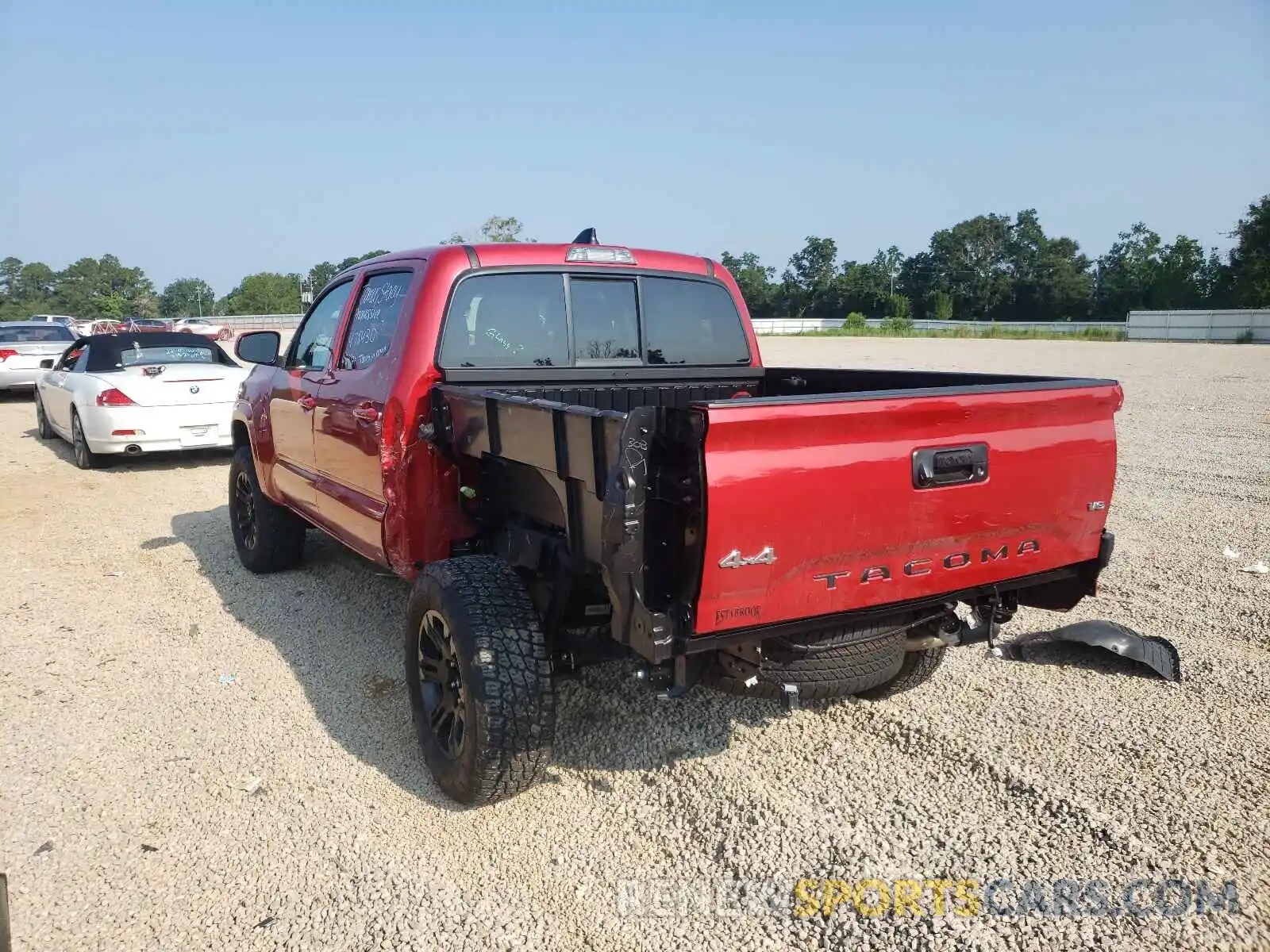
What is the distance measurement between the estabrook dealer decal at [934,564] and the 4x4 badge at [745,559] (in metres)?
0.19

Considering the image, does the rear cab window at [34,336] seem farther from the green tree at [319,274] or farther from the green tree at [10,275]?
the green tree at [10,275]

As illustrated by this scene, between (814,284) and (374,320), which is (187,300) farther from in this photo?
(374,320)

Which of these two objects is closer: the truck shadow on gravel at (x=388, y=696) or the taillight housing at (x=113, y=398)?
the truck shadow on gravel at (x=388, y=696)

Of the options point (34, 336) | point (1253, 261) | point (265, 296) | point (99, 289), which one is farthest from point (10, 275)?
point (1253, 261)

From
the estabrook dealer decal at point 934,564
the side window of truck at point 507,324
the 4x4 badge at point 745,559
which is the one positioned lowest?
the estabrook dealer decal at point 934,564

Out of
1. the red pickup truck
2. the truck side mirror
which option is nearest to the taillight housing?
the truck side mirror

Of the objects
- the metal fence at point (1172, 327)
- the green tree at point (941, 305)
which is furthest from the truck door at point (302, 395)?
the green tree at point (941, 305)

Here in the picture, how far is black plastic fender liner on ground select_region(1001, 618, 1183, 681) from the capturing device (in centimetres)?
413

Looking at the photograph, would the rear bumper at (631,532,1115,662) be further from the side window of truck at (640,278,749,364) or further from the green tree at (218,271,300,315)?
the green tree at (218,271,300,315)

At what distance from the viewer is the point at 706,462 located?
2393mm

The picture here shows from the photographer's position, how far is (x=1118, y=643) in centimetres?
420

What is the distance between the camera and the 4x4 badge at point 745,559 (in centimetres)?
247

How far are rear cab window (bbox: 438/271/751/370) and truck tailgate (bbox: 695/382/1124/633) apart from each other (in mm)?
1815

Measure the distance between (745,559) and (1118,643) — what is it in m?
2.68
